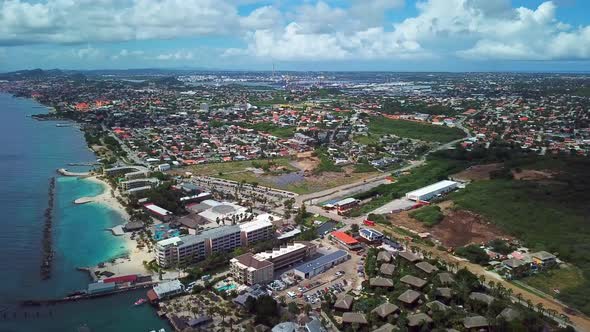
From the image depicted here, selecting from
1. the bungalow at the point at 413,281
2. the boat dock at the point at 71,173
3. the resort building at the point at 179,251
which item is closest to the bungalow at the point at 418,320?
the bungalow at the point at 413,281

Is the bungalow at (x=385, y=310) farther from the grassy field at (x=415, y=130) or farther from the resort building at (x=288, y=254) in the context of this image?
the grassy field at (x=415, y=130)

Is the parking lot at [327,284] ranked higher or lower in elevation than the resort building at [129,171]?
lower

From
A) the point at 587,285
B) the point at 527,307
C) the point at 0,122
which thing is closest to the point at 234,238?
the point at 527,307

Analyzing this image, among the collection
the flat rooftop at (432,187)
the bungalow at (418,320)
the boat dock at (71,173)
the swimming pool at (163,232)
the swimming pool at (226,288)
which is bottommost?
the swimming pool at (226,288)

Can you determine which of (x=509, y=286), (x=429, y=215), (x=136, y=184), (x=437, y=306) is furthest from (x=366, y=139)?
(x=437, y=306)

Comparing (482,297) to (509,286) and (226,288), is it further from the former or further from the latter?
(226,288)

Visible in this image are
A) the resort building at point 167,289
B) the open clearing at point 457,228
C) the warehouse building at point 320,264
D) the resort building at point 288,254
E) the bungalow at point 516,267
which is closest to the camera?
the resort building at point 167,289

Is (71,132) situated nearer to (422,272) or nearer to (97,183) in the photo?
(97,183)
